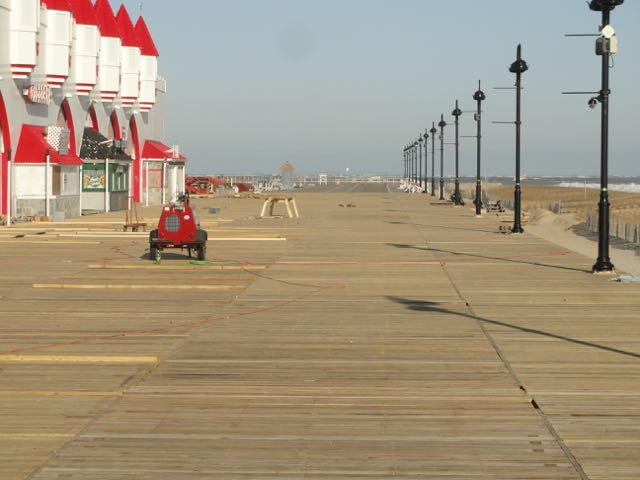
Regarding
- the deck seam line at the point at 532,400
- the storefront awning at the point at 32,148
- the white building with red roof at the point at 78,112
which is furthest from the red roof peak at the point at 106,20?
the deck seam line at the point at 532,400

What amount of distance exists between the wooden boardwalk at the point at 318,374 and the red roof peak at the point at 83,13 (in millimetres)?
35408

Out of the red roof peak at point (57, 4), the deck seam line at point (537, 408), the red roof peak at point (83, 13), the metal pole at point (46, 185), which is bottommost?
the deck seam line at point (537, 408)

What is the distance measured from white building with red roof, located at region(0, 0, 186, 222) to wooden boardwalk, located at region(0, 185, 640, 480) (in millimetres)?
22318

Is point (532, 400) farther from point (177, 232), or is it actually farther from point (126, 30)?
point (126, 30)

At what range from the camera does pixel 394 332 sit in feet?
52.1

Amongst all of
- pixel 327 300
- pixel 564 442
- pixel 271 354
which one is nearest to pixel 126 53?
pixel 327 300

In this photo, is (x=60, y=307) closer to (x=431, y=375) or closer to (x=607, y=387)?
(x=431, y=375)

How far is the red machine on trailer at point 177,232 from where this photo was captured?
2695cm

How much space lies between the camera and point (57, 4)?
51438 mm

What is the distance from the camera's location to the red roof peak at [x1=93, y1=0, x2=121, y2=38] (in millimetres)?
64250

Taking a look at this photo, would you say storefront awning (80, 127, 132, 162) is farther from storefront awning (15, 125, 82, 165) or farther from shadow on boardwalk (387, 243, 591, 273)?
shadow on boardwalk (387, 243, 591, 273)

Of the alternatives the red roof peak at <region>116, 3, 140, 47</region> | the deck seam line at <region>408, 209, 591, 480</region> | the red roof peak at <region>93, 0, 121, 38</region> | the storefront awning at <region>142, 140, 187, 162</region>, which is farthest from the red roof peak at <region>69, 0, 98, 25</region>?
the deck seam line at <region>408, 209, 591, 480</region>

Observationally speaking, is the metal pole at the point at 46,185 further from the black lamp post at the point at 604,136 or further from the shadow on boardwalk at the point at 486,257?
the black lamp post at the point at 604,136

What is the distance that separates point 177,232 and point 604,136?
9.84 metres
